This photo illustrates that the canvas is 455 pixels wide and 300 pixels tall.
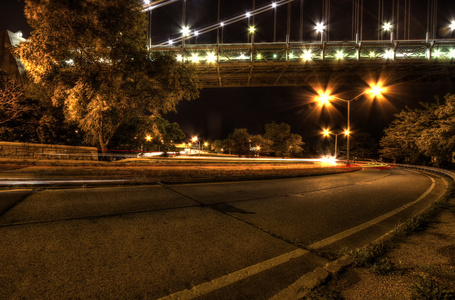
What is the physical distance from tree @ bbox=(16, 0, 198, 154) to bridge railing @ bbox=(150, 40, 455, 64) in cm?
2361

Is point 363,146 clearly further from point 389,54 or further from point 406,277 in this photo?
point 406,277

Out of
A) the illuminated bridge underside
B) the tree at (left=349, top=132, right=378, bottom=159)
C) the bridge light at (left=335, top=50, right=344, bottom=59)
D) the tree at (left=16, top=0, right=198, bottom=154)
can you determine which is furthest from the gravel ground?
the tree at (left=349, top=132, right=378, bottom=159)

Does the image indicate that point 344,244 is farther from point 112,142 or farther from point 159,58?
point 112,142

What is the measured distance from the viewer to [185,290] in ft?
7.92

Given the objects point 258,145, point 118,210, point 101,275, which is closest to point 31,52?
point 118,210

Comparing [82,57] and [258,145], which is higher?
[82,57]

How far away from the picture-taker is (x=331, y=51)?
36.6 m

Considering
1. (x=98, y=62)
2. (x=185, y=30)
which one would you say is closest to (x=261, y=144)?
(x=185, y=30)

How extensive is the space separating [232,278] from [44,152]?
17.5 m

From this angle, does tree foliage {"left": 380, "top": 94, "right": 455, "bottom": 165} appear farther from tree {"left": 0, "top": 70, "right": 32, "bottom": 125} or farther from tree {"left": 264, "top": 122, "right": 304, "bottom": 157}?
tree {"left": 0, "top": 70, "right": 32, "bottom": 125}

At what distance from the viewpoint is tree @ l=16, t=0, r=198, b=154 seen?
1186 centimetres

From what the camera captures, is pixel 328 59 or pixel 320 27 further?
pixel 320 27

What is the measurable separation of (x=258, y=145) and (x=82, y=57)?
54732 mm

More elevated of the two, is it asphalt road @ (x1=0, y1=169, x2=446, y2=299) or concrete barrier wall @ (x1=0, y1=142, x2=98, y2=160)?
concrete barrier wall @ (x1=0, y1=142, x2=98, y2=160)
